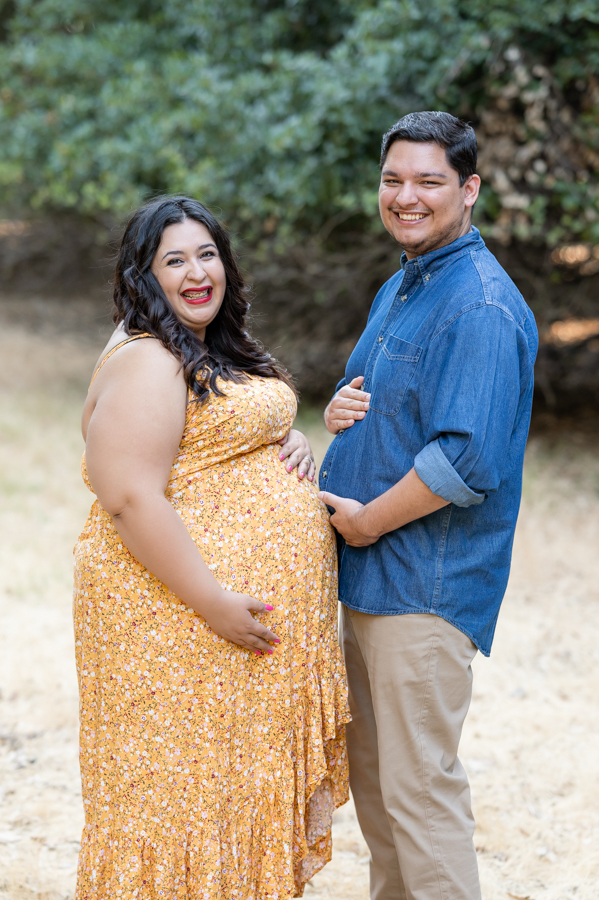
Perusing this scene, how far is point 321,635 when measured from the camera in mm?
2080

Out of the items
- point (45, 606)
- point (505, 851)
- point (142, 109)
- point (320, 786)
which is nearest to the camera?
point (320, 786)

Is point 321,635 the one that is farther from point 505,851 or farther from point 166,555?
point 505,851

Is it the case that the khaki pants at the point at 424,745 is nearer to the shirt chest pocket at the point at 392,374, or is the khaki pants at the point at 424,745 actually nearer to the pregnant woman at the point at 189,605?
the pregnant woman at the point at 189,605

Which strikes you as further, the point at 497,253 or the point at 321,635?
the point at 497,253

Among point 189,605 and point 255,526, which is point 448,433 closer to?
point 255,526

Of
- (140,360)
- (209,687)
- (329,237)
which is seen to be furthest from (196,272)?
(329,237)

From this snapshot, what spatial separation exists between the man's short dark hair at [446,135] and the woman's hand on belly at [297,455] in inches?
30.5

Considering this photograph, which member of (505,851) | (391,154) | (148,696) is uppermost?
(391,154)

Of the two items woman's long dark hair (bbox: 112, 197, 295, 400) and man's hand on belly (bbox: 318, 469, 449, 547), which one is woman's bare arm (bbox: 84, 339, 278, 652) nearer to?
woman's long dark hair (bbox: 112, 197, 295, 400)

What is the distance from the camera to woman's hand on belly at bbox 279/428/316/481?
2119 mm

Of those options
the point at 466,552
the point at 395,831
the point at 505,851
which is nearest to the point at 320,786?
the point at 395,831

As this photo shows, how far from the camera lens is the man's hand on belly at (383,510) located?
183 centimetres

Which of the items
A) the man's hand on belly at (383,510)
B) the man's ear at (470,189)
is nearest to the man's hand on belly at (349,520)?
the man's hand on belly at (383,510)

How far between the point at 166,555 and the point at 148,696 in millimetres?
358
